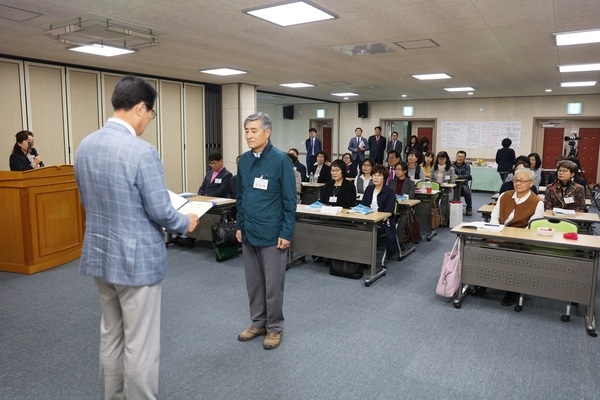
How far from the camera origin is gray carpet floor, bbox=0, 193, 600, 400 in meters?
2.73

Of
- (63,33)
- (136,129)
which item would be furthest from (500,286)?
(63,33)

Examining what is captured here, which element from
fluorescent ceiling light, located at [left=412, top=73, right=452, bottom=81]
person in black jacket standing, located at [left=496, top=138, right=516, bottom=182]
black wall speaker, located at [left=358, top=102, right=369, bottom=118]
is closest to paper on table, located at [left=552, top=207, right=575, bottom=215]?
fluorescent ceiling light, located at [left=412, top=73, right=452, bottom=81]

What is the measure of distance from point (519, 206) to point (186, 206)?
3553mm

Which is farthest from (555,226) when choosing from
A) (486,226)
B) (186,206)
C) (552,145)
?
(552,145)

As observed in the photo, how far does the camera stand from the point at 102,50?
6.27 meters

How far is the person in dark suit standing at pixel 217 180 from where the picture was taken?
20.8ft

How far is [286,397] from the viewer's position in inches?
103

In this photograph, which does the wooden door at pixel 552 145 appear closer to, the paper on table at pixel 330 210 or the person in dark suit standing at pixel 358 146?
the person in dark suit standing at pixel 358 146

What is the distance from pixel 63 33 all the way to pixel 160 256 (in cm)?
422

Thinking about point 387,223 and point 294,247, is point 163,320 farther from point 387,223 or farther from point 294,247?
point 387,223

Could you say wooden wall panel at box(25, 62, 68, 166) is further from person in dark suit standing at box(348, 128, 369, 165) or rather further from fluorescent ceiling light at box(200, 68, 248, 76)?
person in dark suit standing at box(348, 128, 369, 165)

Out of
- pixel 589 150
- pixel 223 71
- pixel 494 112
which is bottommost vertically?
pixel 589 150

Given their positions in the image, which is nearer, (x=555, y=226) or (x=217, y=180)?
(x=555, y=226)

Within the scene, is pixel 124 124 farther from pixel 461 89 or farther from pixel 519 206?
pixel 461 89
